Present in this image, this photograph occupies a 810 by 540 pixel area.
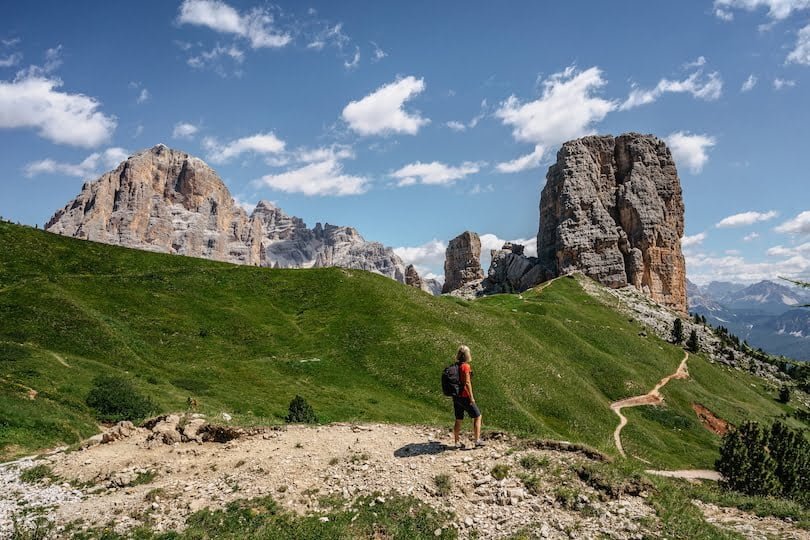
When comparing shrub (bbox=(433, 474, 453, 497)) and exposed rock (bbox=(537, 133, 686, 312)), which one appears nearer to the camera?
shrub (bbox=(433, 474, 453, 497))

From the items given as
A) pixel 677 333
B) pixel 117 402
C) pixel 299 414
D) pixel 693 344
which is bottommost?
pixel 299 414

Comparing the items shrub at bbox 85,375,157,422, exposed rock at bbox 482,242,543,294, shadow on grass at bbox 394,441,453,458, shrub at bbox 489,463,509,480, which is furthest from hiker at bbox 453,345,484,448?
exposed rock at bbox 482,242,543,294

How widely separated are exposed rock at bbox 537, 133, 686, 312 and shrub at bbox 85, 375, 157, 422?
137m

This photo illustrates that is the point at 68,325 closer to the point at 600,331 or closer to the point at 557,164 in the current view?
the point at 600,331

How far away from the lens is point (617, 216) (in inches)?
6299

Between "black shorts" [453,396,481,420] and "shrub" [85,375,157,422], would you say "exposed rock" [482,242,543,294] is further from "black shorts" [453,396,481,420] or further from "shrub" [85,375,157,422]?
"black shorts" [453,396,481,420]

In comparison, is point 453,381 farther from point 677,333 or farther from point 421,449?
point 677,333

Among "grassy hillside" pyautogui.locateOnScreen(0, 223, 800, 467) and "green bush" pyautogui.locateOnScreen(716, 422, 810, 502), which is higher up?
"grassy hillside" pyautogui.locateOnScreen(0, 223, 800, 467)

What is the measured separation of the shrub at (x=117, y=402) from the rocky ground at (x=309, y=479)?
6995mm

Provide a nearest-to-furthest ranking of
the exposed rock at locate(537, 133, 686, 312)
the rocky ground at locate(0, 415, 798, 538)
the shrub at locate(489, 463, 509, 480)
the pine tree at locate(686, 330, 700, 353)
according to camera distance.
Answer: the rocky ground at locate(0, 415, 798, 538) → the shrub at locate(489, 463, 509, 480) → the pine tree at locate(686, 330, 700, 353) → the exposed rock at locate(537, 133, 686, 312)

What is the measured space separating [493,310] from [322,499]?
199ft

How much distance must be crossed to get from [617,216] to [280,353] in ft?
468

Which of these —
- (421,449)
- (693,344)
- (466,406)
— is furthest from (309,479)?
(693,344)

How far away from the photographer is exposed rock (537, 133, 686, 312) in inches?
5851
